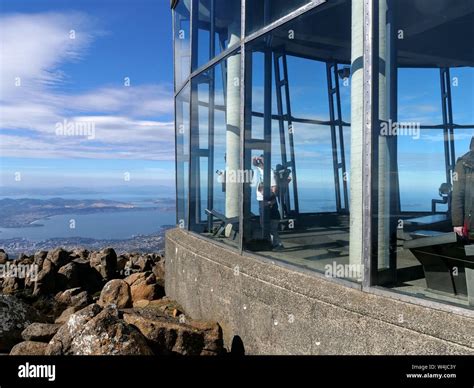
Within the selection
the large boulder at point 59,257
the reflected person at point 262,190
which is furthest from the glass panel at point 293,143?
the large boulder at point 59,257

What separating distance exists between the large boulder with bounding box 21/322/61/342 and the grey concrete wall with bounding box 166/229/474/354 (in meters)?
1.94

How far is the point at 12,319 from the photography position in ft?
23.2

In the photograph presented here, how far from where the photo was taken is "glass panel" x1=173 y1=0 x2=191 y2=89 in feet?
28.7

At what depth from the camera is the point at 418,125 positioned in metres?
5.27

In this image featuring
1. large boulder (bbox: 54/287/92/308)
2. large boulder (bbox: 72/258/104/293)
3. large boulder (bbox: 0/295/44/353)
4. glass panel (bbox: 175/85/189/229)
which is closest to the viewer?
large boulder (bbox: 0/295/44/353)

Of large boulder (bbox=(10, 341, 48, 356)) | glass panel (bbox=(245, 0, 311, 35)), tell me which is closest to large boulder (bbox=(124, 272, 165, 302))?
large boulder (bbox=(10, 341, 48, 356))

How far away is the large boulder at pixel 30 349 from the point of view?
214 inches

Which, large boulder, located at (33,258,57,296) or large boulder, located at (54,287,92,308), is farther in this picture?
large boulder, located at (33,258,57,296)

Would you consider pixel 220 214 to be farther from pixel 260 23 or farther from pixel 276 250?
pixel 260 23

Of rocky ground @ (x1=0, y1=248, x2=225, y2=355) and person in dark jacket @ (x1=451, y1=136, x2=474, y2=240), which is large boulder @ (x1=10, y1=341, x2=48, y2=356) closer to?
rocky ground @ (x1=0, y1=248, x2=225, y2=355)

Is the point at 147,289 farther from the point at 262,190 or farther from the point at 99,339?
the point at 99,339

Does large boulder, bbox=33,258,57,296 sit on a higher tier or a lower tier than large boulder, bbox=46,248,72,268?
lower

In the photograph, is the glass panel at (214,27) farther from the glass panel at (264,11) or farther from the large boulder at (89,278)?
the large boulder at (89,278)

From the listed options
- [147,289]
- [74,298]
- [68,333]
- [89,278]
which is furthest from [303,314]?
[89,278]
